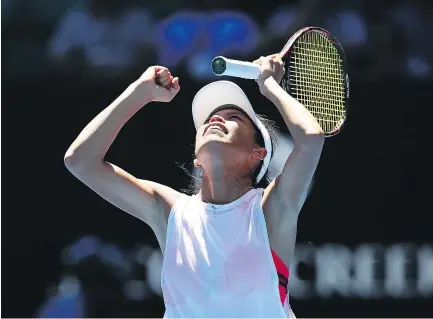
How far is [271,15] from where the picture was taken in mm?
5688

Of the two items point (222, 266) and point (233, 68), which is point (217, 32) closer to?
point (233, 68)

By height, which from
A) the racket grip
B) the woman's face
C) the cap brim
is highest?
the racket grip

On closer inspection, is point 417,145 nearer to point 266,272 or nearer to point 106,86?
point 106,86

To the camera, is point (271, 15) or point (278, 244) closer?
point (278, 244)

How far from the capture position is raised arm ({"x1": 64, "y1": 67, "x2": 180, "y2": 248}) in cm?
316

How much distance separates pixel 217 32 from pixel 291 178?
287 cm

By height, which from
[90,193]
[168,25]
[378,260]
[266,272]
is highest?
[168,25]

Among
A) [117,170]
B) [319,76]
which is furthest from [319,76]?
[117,170]

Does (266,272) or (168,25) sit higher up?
(168,25)

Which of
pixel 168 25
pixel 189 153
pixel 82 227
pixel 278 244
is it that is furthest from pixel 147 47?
pixel 278 244

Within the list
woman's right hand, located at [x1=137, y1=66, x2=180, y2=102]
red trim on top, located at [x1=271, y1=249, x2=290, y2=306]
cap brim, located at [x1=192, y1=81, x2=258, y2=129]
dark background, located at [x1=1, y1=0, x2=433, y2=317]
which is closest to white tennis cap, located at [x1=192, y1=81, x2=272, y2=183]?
cap brim, located at [x1=192, y1=81, x2=258, y2=129]

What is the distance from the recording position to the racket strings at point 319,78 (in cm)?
349

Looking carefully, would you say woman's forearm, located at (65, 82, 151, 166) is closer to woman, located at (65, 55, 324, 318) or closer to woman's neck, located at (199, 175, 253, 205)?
woman, located at (65, 55, 324, 318)

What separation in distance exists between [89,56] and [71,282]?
1.39 m
